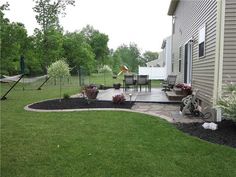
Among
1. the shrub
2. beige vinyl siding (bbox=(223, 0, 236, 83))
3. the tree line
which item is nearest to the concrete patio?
beige vinyl siding (bbox=(223, 0, 236, 83))

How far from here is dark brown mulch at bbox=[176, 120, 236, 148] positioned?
506 centimetres

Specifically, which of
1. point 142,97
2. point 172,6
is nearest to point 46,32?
point 172,6

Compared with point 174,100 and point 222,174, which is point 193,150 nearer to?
point 222,174

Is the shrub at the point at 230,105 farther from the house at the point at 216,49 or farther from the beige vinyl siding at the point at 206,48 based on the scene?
the beige vinyl siding at the point at 206,48

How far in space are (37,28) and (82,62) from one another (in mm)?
13657

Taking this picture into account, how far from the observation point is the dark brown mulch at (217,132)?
506 centimetres

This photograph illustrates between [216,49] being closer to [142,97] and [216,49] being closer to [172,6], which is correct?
[142,97]

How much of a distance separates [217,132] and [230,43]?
1.96m

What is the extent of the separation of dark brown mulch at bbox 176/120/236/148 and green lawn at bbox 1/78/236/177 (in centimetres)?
24

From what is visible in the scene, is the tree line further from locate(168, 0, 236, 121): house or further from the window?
locate(168, 0, 236, 121): house

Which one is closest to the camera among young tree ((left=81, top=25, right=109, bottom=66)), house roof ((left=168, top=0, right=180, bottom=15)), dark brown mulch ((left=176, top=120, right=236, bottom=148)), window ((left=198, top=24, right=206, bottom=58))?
dark brown mulch ((left=176, top=120, right=236, bottom=148))

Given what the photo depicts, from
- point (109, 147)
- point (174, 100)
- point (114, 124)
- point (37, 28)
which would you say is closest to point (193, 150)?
point (109, 147)

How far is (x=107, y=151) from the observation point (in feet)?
14.5

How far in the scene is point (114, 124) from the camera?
6273mm
